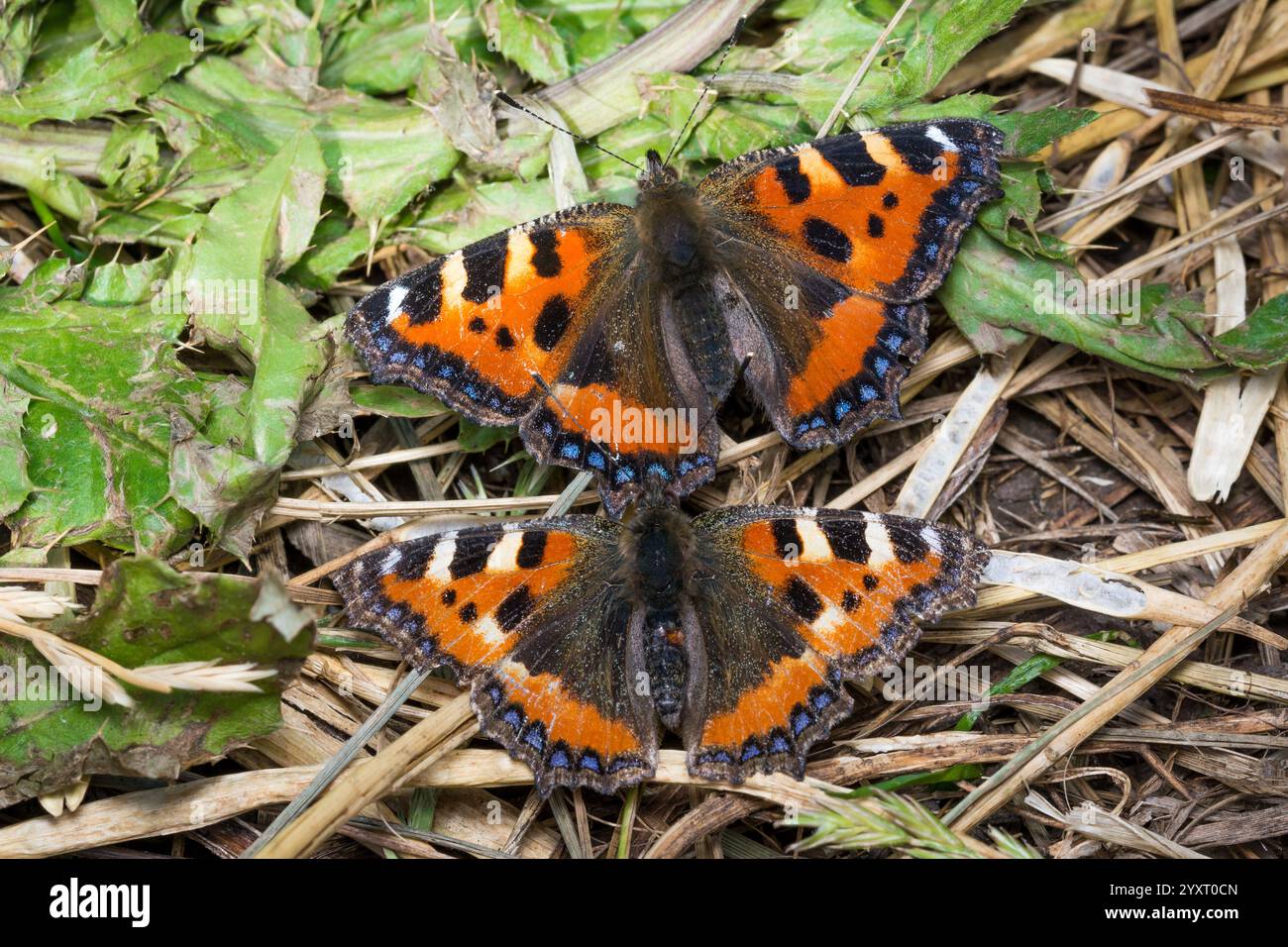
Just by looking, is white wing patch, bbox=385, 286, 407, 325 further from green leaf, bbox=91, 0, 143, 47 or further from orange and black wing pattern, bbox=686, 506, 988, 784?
green leaf, bbox=91, 0, 143, 47

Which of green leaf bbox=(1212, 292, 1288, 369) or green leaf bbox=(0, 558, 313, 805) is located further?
green leaf bbox=(1212, 292, 1288, 369)

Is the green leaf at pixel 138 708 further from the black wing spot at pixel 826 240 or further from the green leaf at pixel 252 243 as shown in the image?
the black wing spot at pixel 826 240

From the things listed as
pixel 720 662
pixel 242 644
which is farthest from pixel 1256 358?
pixel 242 644

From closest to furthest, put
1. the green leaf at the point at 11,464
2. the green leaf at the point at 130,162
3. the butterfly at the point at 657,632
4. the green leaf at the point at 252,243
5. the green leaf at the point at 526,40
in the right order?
the butterfly at the point at 657,632, the green leaf at the point at 11,464, the green leaf at the point at 252,243, the green leaf at the point at 130,162, the green leaf at the point at 526,40

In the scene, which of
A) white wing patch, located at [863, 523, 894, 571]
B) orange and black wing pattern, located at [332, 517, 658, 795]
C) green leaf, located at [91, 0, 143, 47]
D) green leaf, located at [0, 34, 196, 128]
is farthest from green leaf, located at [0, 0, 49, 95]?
white wing patch, located at [863, 523, 894, 571]

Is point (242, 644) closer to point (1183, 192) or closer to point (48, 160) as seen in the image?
point (48, 160)

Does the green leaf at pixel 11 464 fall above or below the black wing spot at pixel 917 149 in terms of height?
below

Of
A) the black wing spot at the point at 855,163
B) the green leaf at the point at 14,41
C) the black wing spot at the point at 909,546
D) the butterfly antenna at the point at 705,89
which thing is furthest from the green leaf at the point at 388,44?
the black wing spot at the point at 909,546
